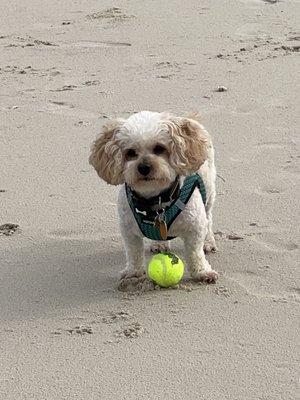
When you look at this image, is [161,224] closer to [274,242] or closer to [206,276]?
[206,276]

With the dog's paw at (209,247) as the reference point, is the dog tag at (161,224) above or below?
above

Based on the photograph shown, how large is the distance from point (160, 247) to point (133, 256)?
417 mm

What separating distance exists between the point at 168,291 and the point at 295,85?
10.3ft

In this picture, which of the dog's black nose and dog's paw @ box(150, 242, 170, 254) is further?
dog's paw @ box(150, 242, 170, 254)

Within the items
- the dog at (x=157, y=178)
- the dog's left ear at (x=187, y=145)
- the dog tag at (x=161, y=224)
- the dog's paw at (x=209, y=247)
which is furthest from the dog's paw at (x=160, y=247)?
the dog's left ear at (x=187, y=145)

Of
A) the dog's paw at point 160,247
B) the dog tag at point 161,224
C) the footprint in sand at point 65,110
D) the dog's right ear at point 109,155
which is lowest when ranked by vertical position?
the dog's paw at point 160,247

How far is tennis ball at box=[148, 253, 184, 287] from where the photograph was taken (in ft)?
13.6

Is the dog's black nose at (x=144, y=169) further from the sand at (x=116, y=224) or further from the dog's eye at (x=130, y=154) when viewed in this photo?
the sand at (x=116, y=224)

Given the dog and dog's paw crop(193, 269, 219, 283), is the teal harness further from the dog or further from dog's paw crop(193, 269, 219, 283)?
dog's paw crop(193, 269, 219, 283)

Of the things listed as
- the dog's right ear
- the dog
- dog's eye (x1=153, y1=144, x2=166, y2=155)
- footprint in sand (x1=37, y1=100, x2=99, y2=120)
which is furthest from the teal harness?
footprint in sand (x1=37, y1=100, x2=99, y2=120)

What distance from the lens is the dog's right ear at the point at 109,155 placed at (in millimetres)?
4055

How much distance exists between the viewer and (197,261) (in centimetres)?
427

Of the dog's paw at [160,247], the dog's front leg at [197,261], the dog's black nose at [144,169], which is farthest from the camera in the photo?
the dog's paw at [160,247]

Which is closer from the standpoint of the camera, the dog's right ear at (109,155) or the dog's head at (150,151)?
the dog's head at (150,151)
